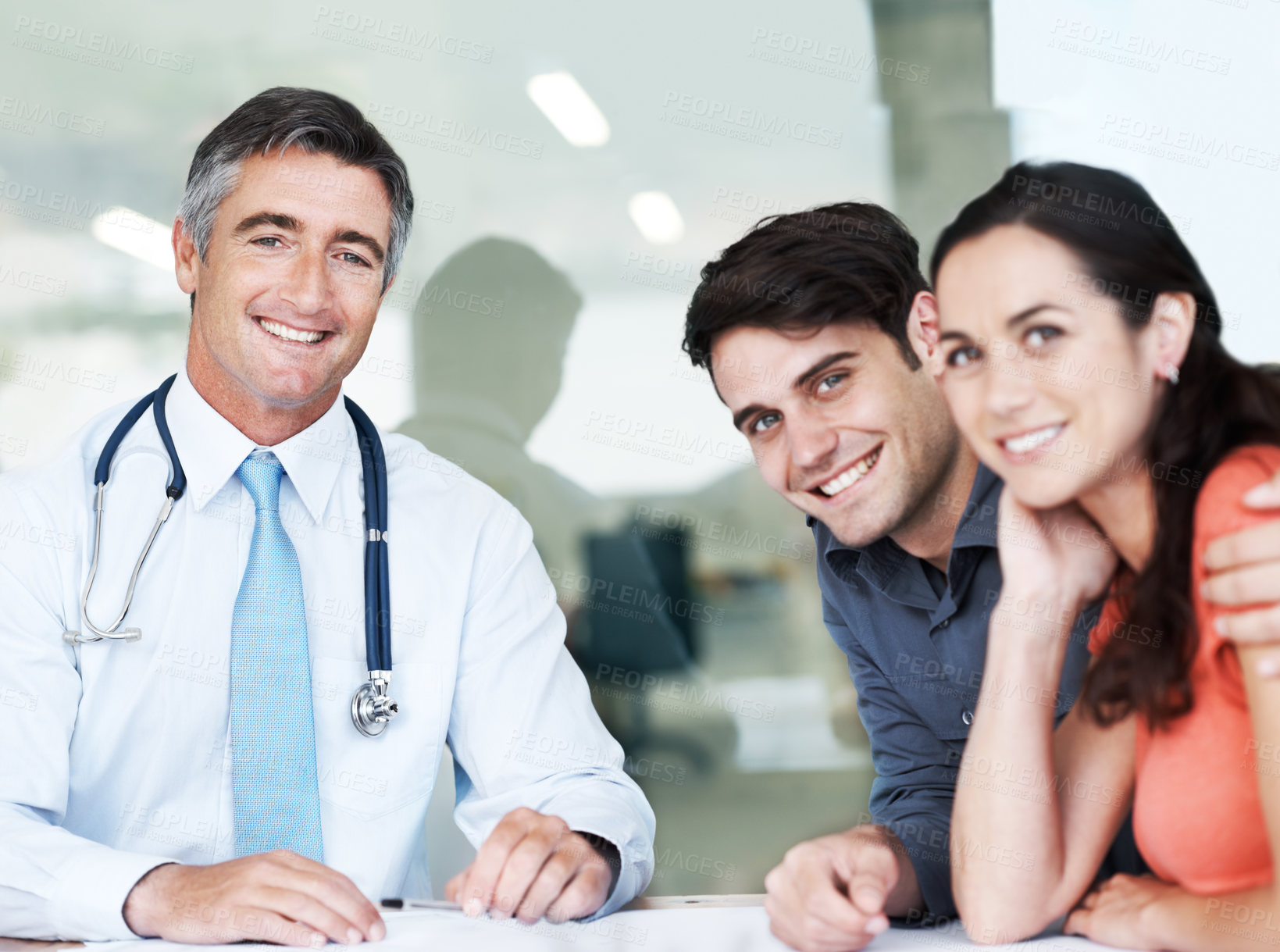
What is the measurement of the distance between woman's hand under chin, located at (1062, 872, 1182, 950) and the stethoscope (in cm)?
63

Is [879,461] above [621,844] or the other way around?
above

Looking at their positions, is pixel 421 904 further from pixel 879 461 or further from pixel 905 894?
pixel 879 461

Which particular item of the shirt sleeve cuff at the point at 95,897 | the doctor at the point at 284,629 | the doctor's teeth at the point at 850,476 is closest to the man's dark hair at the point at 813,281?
the doctor's teeth at the point at 850,476

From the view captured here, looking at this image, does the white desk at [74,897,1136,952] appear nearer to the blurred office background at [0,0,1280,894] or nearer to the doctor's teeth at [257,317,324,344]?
the doctor's teeth at [257,317,324,344]

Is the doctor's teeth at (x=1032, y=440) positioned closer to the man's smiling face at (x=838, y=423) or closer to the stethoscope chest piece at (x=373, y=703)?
the man's smiling face at (x=838, y=423)

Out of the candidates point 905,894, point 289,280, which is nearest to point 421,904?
point 905,894

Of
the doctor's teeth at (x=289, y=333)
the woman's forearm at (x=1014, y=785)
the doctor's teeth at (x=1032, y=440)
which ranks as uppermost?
the doctor's teeth at (x=289, y=333)

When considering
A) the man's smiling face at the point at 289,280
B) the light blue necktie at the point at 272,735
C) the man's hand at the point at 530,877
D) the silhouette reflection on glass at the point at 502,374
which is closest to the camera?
A: the man's hand at the point at 530,877

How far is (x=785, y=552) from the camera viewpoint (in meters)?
2.30

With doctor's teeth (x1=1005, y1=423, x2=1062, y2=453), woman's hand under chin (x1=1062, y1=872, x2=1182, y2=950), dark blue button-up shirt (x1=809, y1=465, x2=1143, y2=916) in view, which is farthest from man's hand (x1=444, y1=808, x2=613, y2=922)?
doctor's teeth (x1=1005, y1=423, x2=1062, y2=453)

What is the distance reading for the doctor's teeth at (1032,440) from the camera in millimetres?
771

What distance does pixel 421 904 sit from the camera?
925 mm

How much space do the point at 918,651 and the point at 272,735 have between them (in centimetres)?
64

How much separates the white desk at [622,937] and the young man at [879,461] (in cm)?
12
